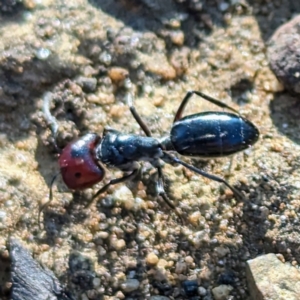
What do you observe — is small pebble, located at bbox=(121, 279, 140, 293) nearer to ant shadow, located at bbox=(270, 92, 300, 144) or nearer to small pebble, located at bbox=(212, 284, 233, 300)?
small pebble, located at bbox=(212, 284, 233, 300)

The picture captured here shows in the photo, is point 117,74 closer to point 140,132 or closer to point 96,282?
point 140,132

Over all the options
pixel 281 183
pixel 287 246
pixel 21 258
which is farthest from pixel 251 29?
pixel 21 258

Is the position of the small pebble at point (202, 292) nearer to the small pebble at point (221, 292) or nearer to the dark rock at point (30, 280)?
the small pebble at point (221, 292)

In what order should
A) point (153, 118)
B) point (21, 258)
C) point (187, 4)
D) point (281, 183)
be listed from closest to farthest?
point (21, 258) → point (281, 183) → point (153, 118) → point (187, 4)

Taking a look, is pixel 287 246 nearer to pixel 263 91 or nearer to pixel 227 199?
pixel 227 199

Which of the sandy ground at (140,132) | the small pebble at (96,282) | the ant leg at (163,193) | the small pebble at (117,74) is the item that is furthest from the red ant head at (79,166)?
the small pebble at (117,74)

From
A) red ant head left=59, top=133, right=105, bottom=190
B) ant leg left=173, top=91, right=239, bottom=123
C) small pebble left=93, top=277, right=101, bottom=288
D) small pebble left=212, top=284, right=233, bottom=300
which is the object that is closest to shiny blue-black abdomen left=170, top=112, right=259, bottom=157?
ant leg left=173, top=91, right=239, bottom=123
